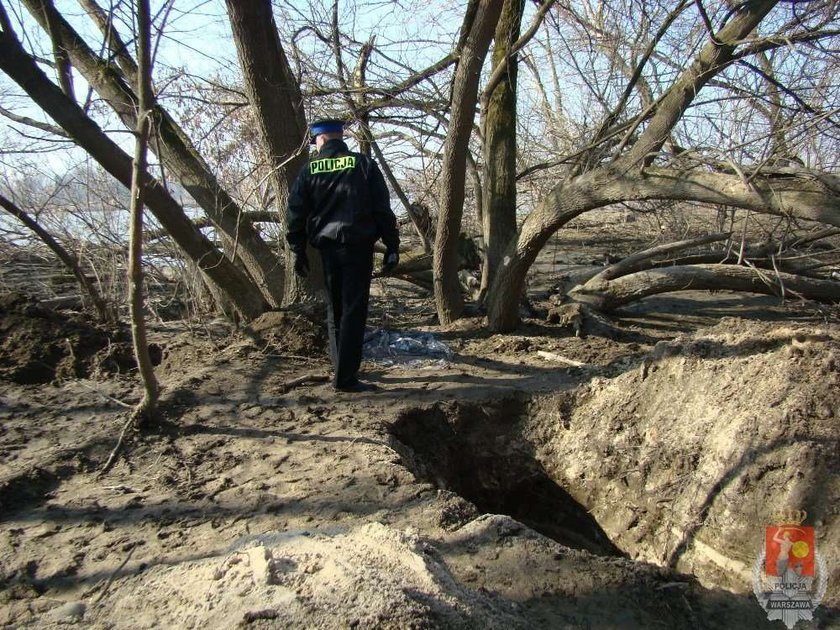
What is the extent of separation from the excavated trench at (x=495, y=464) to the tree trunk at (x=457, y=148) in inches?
77.9

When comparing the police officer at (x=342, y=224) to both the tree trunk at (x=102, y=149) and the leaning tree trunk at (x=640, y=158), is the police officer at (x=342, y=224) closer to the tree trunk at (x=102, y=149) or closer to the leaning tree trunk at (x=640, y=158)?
the tree trunk at (x=102, y=149)

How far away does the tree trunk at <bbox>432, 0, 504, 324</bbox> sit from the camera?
5559 millimetres

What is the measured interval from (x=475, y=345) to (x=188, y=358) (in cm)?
268

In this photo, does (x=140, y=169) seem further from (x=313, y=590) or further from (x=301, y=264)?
(x=313, y=590)

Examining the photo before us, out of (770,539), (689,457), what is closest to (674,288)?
(689,457)

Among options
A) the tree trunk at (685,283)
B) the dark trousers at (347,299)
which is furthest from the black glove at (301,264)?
the tree trunk at (685,283)

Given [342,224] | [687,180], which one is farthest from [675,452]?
[342,224]

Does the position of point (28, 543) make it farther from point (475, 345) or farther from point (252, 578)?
point (475, 345)

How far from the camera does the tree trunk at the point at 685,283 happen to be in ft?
23.1

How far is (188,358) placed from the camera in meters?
5.66

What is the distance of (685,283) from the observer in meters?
7.08

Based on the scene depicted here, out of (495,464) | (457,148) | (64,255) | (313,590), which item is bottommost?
(495,464)

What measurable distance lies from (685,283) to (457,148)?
2959mm

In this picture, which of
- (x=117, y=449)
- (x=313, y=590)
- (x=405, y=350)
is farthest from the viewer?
(x=405, y=350)
